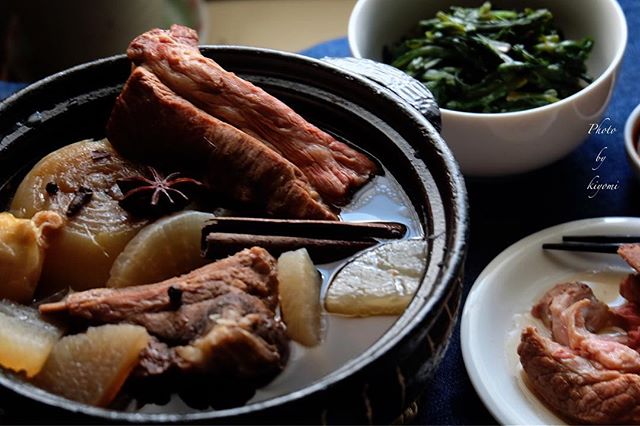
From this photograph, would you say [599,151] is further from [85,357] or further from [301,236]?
[85,357]

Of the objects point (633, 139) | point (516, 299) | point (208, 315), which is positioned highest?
point (208, 315)

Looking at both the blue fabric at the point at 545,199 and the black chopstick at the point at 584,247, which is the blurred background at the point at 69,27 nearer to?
the blue fabric at the point at 545,199

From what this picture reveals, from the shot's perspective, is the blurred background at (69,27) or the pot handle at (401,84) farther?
the blurred background at (69,27)

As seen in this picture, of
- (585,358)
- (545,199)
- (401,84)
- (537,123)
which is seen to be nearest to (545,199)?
(545,199)

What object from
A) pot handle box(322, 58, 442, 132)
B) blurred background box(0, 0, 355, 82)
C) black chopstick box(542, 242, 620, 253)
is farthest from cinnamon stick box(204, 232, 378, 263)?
blurred background box(0, 0, 355, 82)

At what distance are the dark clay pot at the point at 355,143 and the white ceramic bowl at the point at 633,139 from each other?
733mm

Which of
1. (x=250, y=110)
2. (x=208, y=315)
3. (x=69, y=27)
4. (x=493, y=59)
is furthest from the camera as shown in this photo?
(x=69, y=27)

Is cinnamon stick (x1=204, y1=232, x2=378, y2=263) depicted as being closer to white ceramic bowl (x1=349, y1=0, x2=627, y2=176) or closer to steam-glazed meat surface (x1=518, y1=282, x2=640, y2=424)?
steam-glazed meat surface (x1=518, y1=282, x2=640, y2=424)

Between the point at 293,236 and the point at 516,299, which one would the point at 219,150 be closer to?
the point at 293,236

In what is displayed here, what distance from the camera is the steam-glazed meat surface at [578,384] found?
1.57m

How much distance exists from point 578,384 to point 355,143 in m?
0.64

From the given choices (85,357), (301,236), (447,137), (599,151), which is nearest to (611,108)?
(599,151)

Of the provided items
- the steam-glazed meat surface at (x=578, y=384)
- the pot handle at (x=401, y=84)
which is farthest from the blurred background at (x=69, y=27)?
the steam-glazed meat surface at (x=578, y=384)

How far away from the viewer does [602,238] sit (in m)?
1.92
